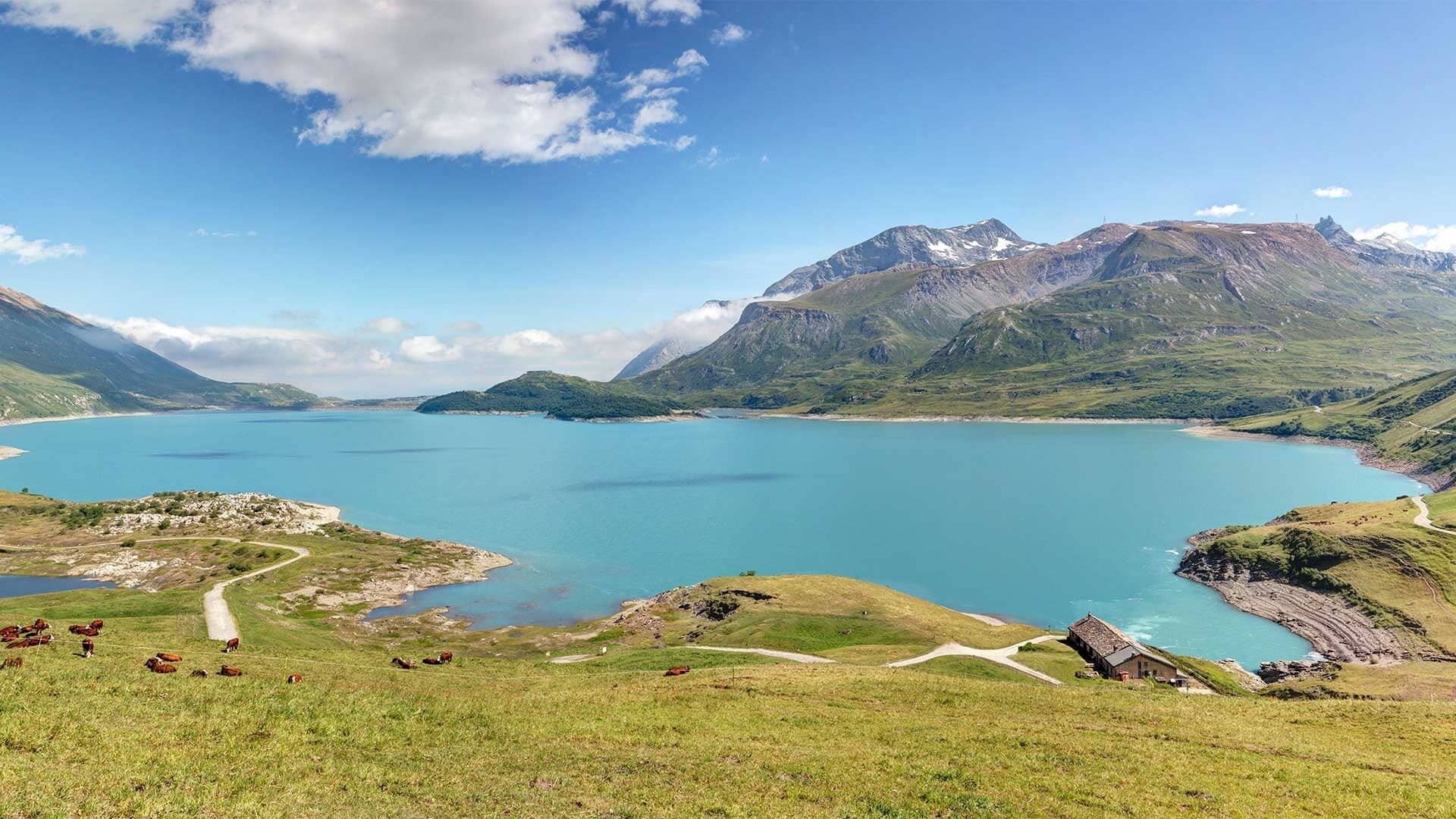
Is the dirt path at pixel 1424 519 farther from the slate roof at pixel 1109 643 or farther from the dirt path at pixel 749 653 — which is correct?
the dirt path at pixel 749 653

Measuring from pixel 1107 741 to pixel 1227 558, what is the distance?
102 metres

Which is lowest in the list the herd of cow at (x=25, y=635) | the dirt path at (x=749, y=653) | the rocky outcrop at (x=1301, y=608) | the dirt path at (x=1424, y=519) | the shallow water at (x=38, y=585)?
the rocky outcrop at (x=1301, y=608)

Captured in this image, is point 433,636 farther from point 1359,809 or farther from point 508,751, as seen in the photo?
point 1359,809

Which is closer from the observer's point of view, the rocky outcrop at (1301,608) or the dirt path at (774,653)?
the dirt path at (774,653)

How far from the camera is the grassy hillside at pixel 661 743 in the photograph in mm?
20609

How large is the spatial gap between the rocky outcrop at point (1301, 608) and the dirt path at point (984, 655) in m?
45.2

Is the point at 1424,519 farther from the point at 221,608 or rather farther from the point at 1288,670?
the point at 221,608

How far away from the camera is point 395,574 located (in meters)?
106

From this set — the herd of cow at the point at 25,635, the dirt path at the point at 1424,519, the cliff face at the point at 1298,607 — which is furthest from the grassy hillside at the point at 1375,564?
the herd of cow at the point at 25,635

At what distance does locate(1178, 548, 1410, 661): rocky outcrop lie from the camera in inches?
3073

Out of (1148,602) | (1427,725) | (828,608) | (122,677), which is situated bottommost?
(1148,602)

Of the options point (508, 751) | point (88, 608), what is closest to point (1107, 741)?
point (508, 751)

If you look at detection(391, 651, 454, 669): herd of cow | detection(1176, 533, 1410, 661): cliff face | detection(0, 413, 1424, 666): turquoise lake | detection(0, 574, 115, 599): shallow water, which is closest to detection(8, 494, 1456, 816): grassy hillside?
detection(391, 651, 454, 669): herd of cow

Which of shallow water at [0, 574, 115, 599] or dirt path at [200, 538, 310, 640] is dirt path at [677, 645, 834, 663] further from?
shallow water at [0, 574, 115, 599]
